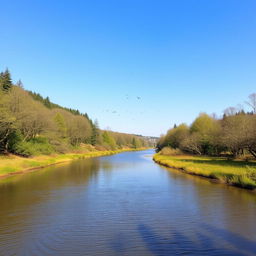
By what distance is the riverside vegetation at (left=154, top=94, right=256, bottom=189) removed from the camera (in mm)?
29134

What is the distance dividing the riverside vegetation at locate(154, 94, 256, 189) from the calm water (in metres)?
6.88

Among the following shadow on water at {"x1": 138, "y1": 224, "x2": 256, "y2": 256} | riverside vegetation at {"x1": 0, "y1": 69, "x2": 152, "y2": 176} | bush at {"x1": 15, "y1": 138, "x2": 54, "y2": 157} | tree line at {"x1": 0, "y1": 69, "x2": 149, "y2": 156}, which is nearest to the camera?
shadow on water at {"x1": 138, "y1": 224, "x2": 256, "y2": 256}

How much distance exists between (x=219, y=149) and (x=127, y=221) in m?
59.1

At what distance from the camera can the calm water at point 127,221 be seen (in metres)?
10.6

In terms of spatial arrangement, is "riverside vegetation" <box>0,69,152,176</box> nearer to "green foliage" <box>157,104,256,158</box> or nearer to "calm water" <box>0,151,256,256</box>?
"calm water" <box>0,151,256,256</box>

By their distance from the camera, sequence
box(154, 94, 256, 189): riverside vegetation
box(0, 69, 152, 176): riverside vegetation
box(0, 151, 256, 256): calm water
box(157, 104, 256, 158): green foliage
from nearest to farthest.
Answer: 1. box(0, 151, 256, 256): calm water
2. box(154, 94, 256, 189): riverside vegetation
3. box(0, 69, 152, 176): riverside vegetation
4. box(157, 104, 256, 158): green foliage

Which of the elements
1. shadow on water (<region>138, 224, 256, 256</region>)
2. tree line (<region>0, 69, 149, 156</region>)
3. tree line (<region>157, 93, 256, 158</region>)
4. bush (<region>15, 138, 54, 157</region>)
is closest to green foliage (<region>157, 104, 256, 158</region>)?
tree line (<region>157, 93, 256, 158</region>)

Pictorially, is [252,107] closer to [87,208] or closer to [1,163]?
[87,208]

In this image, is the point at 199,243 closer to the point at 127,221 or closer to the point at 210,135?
the point at 127,221

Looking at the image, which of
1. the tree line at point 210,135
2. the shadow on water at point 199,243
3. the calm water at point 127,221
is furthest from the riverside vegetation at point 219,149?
the shadow on water at point 199,243

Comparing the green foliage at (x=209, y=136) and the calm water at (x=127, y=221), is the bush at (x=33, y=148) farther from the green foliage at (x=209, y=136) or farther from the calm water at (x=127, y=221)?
the green foliage at (x=209, y=136)

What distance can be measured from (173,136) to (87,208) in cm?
8190

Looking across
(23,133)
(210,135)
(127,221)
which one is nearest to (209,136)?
(210,135)

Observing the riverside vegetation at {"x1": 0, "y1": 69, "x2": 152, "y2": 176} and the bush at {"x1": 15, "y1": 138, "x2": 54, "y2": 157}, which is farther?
the bush at {"x1": 15, "y1": 138, "x2": 54, "y2": 157}
